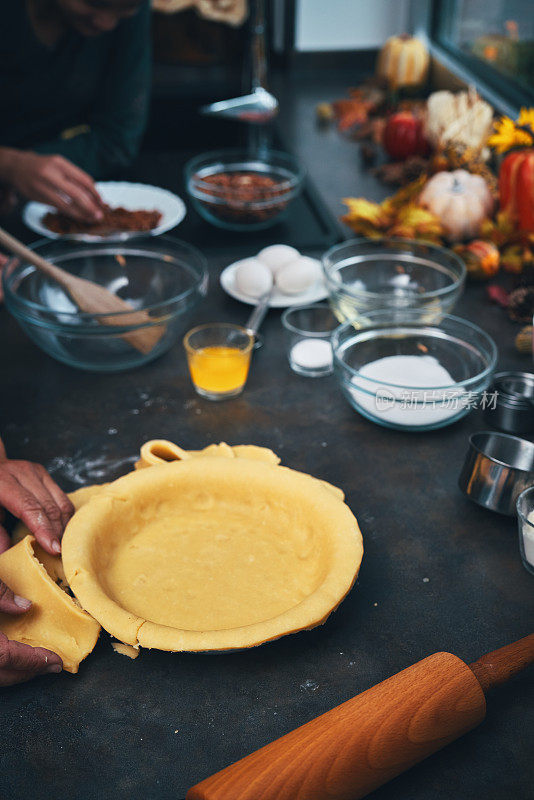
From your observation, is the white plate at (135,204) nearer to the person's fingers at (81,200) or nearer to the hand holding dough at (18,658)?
the person's fingers at (81,200)

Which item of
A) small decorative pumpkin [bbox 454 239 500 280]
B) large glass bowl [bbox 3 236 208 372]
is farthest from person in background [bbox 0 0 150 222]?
small decorative pumpkin [bbox 454 239 500 280]

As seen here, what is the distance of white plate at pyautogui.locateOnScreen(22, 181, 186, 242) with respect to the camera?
175 centimetres

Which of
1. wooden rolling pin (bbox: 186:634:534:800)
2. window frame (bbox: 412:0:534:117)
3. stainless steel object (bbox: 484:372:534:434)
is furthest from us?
window frame (bbox: 412:0:534:117)

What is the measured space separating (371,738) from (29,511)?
0.50m

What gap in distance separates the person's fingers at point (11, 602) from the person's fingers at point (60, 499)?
5.5 inches

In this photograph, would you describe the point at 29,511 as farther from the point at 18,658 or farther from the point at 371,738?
the point at 371,738

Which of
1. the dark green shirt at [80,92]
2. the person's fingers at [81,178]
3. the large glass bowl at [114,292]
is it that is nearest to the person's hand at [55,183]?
the person's fingers at [81,178]

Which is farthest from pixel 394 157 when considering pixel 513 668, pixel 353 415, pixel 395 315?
pixel 513 668

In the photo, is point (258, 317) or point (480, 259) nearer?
point (258, 317)

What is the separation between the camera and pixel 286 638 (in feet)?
2.87

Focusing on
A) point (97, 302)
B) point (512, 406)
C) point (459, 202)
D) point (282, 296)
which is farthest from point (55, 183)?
point (512, 406)

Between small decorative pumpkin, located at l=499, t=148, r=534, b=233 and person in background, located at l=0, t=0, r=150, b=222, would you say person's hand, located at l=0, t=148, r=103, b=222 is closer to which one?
person in background, located at l=0, t=0, r=150, b=222

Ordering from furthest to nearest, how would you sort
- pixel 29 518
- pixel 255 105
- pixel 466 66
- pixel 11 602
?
1. pixel 466 66
2. pixel 255 105
3. pixel 29 518
4. pixel 11 602

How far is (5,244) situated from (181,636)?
83 centimetres
